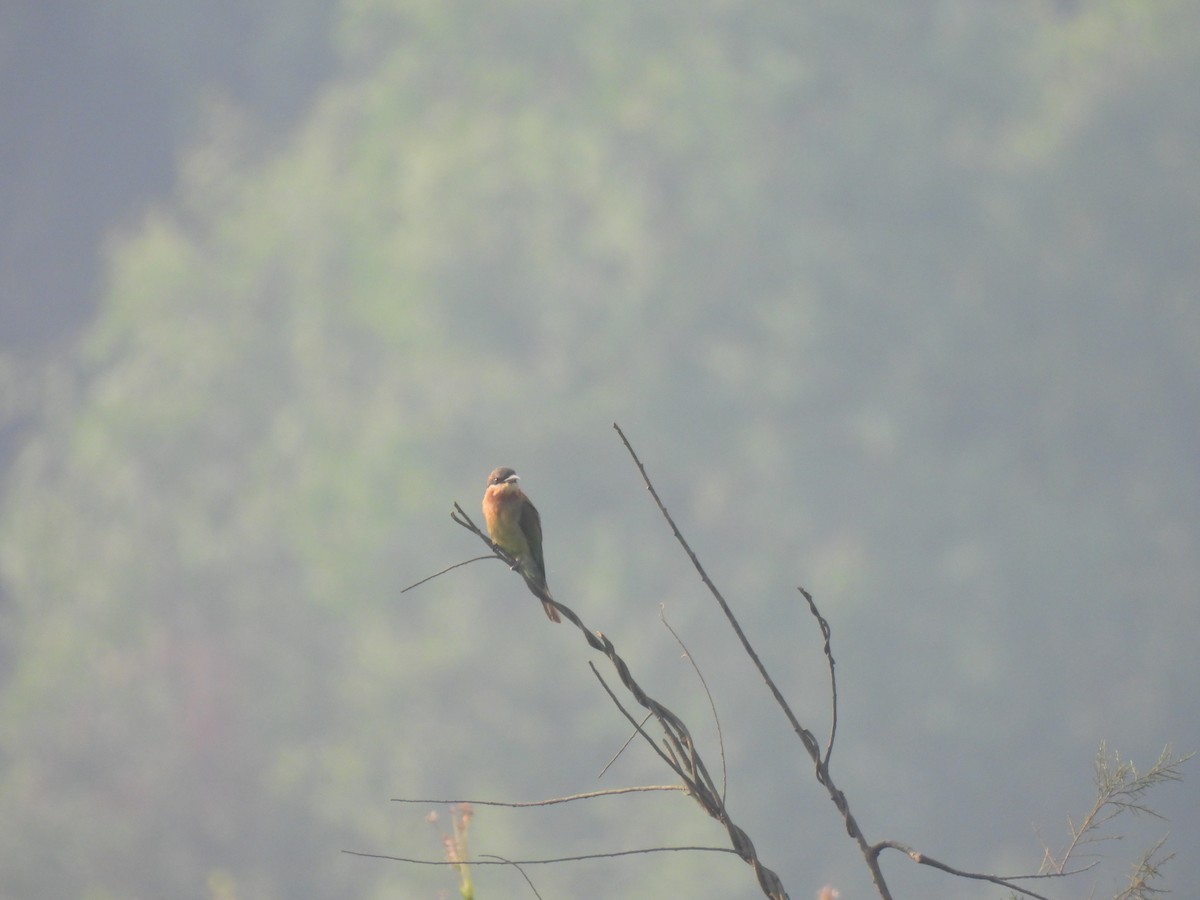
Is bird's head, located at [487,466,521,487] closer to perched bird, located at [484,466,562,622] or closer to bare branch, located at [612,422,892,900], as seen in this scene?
perched bird, located at [484,466,562,622]

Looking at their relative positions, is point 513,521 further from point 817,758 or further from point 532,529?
point 817,758

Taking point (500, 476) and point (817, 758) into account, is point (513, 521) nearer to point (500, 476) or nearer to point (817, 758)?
point (500, 476)

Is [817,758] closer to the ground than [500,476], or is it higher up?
closer to the ground

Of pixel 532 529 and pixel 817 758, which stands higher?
pixel 532 529

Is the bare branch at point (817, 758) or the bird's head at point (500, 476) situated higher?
the bird's head at point (500, 476)

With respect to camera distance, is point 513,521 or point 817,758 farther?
point 513,521

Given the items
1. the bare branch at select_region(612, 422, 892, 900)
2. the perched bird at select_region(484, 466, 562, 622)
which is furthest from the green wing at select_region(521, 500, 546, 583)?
the bare branch at select_region(612, 422, 892, 900)

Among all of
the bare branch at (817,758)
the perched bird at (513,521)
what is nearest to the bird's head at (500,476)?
the perched bird at (513,521)

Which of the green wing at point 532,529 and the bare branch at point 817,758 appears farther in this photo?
the green wing at point 532,529

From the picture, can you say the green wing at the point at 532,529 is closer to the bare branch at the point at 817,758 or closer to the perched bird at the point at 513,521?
the perched bird at the point at 513,521

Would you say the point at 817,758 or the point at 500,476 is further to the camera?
the point at 500,476

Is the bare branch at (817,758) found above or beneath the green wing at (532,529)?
beneath

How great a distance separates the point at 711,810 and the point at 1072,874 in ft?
2.66

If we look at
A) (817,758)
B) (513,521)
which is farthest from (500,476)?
(817,758)
